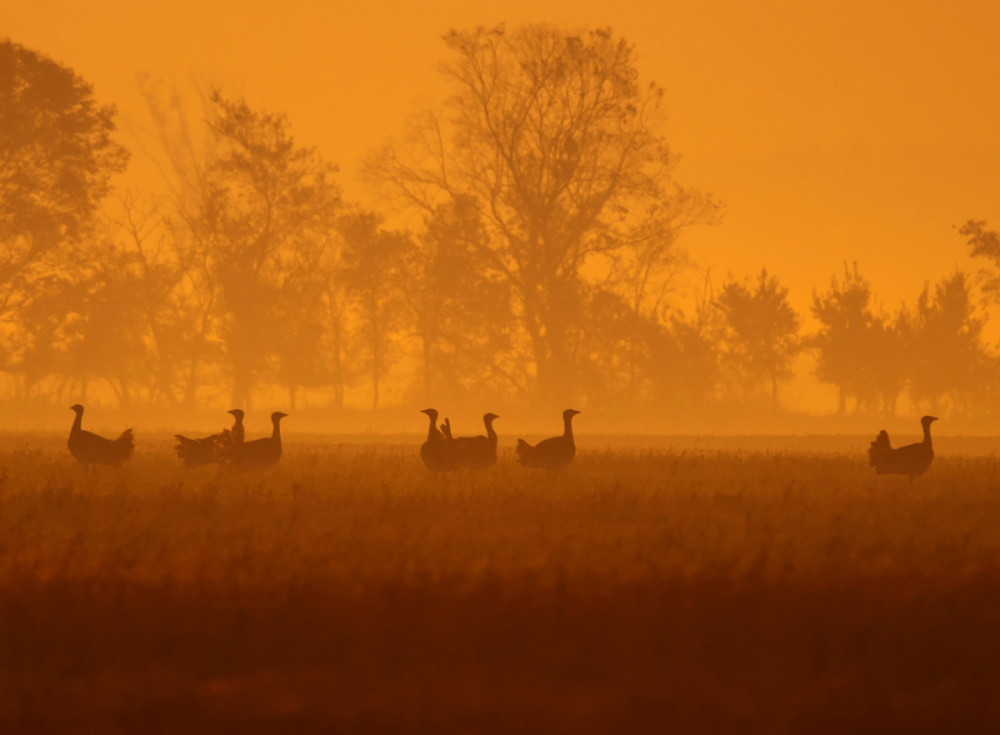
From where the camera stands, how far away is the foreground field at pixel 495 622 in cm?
688

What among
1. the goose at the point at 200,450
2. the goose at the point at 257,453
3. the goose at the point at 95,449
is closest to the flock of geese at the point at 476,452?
the goose at the point at 257,453

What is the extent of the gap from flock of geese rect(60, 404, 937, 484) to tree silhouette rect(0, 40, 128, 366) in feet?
87.6

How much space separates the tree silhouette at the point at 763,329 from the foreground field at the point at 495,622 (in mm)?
53843

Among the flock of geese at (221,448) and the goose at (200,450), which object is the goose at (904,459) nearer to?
the flock of geese at (221,448)

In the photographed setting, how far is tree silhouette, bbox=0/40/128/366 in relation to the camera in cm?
4556

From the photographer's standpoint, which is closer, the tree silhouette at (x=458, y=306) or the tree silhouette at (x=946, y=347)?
the tree silhouette at (x=458, y=306)

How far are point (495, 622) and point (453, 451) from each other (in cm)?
1241

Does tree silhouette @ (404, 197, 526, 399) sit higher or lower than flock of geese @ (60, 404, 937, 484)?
higher

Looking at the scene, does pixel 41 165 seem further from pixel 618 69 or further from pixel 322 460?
pixel 322 460

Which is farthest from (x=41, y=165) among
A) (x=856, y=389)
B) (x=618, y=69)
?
(x=856, y=389)

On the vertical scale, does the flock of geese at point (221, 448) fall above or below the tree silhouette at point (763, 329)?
below

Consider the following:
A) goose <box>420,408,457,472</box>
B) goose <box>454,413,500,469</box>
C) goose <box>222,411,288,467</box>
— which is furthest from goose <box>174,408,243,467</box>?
goose <box>454,413,500,469</box>

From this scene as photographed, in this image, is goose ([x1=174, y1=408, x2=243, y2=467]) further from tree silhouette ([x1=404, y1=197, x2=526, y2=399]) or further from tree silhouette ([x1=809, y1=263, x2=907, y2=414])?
tree silhouette ([x1=809, y1=263, x2=907, y2=414])

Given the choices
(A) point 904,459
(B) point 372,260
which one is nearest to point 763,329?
(B) point 372,260
